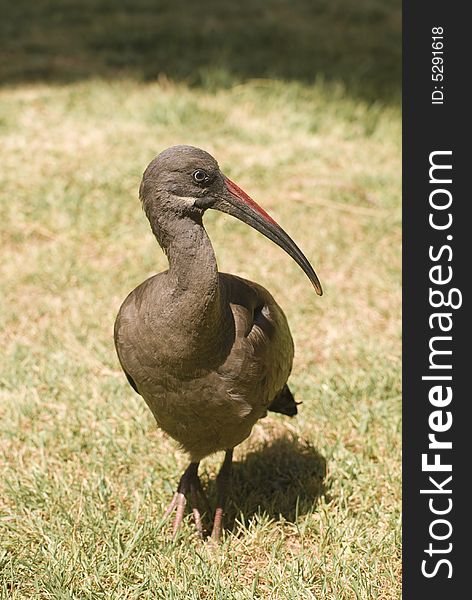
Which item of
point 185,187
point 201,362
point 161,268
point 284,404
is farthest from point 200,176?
point 161,268

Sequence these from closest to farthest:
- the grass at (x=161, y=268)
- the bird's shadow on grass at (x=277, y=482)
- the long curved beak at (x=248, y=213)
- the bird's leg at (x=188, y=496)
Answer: the long curved beak at (x=248, y=213)
the grass at (x=161, y=268)
the bird's leg at (x=188, y=496)
the bird's shadow on grass at (x=277, y=482)

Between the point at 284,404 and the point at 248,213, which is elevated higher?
the point at 248,213

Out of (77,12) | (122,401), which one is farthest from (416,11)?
(77,12)

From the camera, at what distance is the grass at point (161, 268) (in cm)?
353

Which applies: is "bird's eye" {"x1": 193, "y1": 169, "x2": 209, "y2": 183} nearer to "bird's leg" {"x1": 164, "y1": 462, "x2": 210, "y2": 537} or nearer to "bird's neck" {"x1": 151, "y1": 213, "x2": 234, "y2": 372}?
"bird's neck" {"x1": 151, "y1": 213, "x2": 234, "y2": 372}

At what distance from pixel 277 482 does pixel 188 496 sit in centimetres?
47

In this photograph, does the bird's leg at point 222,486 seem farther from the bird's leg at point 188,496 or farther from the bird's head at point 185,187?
the bird's head at point 185,187

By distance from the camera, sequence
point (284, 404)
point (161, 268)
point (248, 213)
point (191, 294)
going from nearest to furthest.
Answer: point (191, 294)
point (248, 213)
point (284, 404)
point (161, 268)

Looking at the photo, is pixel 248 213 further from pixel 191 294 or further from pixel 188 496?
pixel 188 496

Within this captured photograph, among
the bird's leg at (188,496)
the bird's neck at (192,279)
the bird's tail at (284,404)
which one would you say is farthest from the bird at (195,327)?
the bird's tail at (284,404)

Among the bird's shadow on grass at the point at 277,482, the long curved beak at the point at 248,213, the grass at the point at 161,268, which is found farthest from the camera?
the bird's shadow on grass at the point at 277,482

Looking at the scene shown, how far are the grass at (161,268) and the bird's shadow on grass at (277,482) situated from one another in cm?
1

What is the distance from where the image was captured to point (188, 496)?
3.88 m

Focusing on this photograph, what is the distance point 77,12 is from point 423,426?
353 inches
